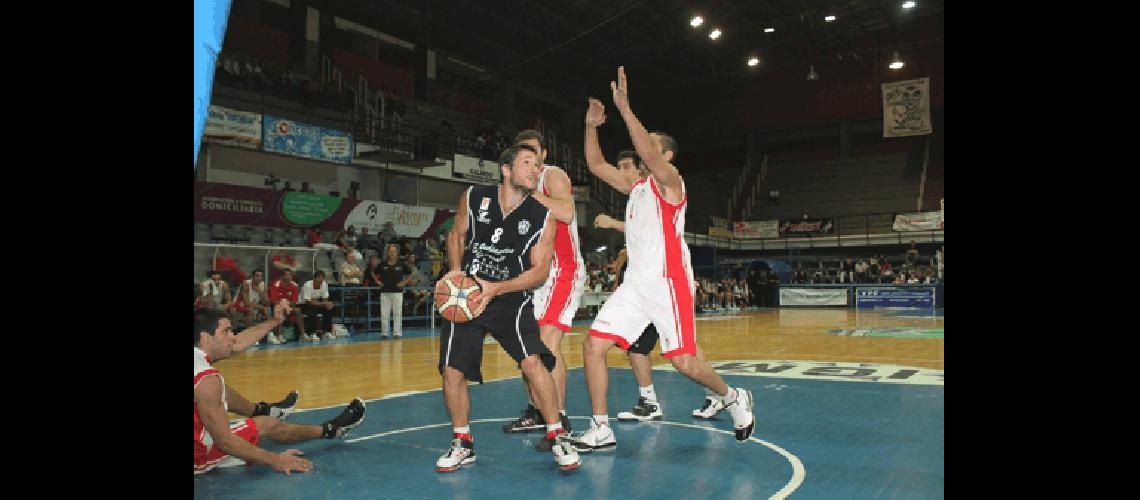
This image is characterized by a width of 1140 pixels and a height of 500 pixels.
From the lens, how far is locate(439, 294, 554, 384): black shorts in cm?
417

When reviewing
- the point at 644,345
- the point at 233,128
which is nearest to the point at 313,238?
the point at 233,128

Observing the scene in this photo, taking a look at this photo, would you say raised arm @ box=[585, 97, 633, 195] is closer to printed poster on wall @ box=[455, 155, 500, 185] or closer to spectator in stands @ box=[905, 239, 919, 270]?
printed poster on wall @ box=[455, 155, 500, 185]

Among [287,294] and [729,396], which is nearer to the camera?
[729,396]

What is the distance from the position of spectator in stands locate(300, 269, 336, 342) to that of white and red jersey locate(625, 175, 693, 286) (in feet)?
34.4

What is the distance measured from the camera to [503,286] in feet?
13.6

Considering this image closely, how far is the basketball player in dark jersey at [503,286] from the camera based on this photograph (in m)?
4.14

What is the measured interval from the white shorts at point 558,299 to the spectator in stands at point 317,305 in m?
9.71

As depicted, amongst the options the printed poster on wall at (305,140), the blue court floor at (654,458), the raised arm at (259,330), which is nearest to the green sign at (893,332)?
the blue court floor at (654,458)

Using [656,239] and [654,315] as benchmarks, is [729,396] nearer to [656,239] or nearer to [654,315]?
[654,315]

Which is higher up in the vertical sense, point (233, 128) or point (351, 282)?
Answer: point (233, 128)

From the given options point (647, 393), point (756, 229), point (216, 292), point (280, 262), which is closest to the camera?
point (647, 393)

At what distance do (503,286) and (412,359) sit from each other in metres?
6.53

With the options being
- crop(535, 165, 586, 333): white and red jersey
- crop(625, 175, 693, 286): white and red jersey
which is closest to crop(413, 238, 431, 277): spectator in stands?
crop(535, 165, 586, 333): white and red jersey
